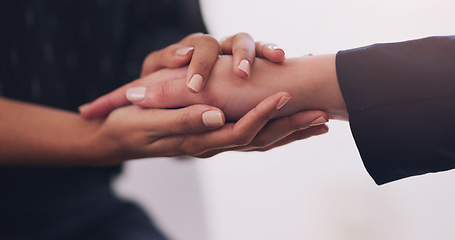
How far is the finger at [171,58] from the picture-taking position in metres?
0.65

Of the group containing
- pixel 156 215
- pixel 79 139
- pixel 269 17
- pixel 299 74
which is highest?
pixel 269 17

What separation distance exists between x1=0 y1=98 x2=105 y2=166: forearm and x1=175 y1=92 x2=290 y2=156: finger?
0.25 metres

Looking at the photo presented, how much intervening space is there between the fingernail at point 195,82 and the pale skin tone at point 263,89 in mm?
43

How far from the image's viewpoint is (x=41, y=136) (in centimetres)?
76

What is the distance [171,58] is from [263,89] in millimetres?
188

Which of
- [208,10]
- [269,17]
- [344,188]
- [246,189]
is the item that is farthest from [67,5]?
[344,188]

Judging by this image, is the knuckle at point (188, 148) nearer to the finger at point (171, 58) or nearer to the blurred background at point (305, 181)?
the finger at point (171, 58)

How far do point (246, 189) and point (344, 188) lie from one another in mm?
376

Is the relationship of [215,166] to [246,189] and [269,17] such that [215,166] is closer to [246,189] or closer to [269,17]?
[246,189]

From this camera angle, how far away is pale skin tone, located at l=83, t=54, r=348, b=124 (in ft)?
1.96

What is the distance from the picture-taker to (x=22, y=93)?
95 centimetres

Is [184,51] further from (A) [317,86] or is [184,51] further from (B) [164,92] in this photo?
(A) [317,86]

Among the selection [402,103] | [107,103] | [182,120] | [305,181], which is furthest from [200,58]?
[305,181]

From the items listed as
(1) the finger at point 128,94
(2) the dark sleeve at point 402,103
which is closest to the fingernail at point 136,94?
(1) the finger at point 128,94
